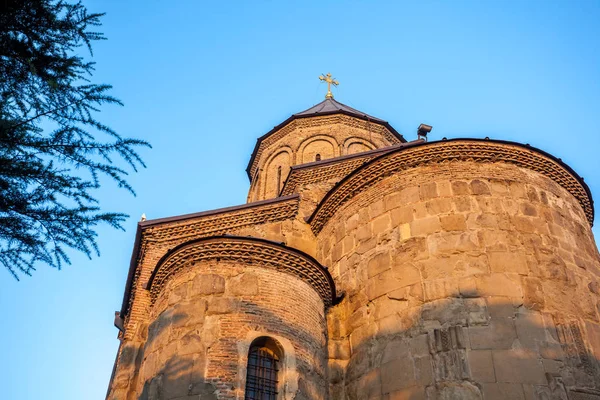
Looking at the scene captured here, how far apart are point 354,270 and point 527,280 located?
283 centimetres

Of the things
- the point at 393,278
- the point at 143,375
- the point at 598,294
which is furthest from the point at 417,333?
the point at 143,375

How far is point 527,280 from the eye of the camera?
26.5ft

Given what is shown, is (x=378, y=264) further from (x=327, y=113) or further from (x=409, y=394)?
(x=327, y=113)

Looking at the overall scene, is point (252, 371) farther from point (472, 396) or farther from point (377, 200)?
point (377, 200)

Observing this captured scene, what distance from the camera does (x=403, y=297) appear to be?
843 cm

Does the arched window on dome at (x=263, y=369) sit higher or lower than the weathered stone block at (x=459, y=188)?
lower

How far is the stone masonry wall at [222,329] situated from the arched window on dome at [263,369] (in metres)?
0.22

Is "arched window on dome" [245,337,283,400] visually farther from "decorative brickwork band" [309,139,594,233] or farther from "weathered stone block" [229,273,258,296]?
"decorative brickwork band" [309,139,594,233]

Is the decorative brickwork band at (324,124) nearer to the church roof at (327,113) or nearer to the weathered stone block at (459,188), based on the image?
the church roof at (327,113)

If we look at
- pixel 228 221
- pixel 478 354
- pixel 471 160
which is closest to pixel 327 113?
pixel 228 221

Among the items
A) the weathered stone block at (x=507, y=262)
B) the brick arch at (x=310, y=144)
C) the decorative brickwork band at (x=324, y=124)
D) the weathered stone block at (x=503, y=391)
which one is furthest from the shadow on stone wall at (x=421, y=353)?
the decorative brickwork band at (x=324, y=124)

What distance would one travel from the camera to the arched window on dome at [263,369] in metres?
7.99

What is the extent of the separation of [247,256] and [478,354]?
149 inches

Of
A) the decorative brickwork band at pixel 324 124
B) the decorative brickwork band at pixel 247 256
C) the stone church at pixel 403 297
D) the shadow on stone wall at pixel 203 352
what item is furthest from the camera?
the decorative brickwork band at pixel 324 124
